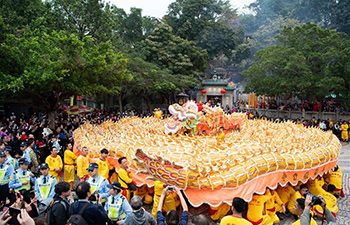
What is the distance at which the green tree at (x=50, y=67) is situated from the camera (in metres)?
8.48

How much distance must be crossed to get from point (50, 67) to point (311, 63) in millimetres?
15821

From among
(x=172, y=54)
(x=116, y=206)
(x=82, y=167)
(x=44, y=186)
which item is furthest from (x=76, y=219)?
(x=172, y=54)

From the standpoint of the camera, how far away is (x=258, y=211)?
483 centimetres

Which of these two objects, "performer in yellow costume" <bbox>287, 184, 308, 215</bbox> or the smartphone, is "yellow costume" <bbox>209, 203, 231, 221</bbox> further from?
the smartphone

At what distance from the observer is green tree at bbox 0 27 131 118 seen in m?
8.48

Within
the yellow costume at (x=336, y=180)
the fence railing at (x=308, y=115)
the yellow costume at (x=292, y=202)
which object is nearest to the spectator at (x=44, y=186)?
the yellow costume at (x=292, y=202)

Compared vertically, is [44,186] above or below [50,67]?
below

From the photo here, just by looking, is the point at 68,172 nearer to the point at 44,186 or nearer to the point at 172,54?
the point at 44,186

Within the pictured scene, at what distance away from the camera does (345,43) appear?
639 inches

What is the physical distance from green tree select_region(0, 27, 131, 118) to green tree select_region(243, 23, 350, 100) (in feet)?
39.6

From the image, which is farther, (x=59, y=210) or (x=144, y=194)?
(x=144, y=194)

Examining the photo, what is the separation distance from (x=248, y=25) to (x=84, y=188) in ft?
Result: 182

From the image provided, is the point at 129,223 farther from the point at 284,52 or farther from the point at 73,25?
the point at 284,52

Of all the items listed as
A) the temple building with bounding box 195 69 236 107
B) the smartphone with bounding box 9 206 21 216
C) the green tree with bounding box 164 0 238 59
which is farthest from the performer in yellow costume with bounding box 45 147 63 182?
the green tree with bounding box 164 0 238 59
